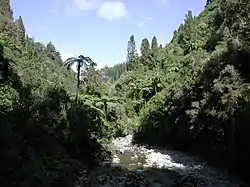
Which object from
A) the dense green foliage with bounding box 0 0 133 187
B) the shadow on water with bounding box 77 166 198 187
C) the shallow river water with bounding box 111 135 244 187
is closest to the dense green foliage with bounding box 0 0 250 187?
the dense green foliage with bounding box 0 0 133 187

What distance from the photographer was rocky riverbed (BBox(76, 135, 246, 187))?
16.7m

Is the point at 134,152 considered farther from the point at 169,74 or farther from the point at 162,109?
the point at 169,74

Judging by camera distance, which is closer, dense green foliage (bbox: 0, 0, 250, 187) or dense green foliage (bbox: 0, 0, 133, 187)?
dense green foliage (bbox: 0, 0, 133, 187)

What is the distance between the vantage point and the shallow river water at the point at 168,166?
17.5m

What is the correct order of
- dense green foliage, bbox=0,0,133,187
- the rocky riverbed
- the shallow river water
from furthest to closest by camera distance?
the shallow river water < the rocky riverbed < dense green foliage, bbox=0,0,133,187

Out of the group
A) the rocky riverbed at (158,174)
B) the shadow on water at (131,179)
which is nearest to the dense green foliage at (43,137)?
the shadow on water at (131,179)

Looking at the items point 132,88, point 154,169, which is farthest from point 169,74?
point 154,169

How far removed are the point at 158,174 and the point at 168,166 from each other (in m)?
2.66

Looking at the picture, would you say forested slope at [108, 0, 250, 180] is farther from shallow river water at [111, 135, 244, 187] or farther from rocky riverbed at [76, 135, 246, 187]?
rocky riverbed at [76, 135, 246, 187]

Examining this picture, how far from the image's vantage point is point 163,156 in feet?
82.4

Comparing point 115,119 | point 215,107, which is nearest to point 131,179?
point 215,107

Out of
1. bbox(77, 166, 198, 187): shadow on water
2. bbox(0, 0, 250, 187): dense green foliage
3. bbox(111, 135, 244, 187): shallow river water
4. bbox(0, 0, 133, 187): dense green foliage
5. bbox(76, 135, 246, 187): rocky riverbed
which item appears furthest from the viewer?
bbox(111, 135, 244, 187): shallow river water

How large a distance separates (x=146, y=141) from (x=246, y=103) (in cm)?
1791

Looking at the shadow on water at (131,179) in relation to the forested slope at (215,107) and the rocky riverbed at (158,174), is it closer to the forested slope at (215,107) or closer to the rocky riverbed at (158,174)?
the rocky riverbed at (158,174)
